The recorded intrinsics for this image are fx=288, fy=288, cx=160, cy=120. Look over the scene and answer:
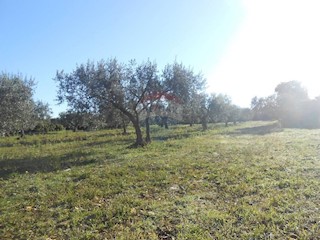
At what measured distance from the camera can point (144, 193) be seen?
29.3 feet

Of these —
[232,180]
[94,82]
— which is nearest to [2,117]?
[94,82]

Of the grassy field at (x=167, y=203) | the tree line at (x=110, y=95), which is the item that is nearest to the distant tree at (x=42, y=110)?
the tree line at (x=110, y=95)

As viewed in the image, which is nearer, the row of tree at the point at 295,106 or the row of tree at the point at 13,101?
the row of tree at the point at 13,101

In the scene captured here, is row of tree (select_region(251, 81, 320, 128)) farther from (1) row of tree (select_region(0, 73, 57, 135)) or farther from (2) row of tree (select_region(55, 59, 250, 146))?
(1) row of tree (select_region(0, 73, 57, 135))

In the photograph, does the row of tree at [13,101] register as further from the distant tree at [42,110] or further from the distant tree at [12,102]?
the distant tree at [42,110]

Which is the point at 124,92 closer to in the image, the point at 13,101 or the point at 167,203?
the point at 13,101

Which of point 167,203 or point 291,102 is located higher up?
point 291,102

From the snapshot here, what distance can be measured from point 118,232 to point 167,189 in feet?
11.7

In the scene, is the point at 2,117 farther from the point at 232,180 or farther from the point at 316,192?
the point at 316,192

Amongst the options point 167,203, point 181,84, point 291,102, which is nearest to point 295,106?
point 291,102

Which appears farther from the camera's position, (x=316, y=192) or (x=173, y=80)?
(x=173, y=80)

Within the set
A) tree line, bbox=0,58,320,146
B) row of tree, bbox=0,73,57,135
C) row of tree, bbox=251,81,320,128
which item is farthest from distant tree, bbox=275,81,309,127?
row of tree, bbox=0,73,57,135

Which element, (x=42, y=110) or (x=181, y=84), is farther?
(x=42, y=110)

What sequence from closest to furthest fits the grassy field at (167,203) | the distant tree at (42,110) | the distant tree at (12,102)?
1. the grassy field at (167,203)
2. the distant tree at (12,102)
3. the distant tree at (42,110)
